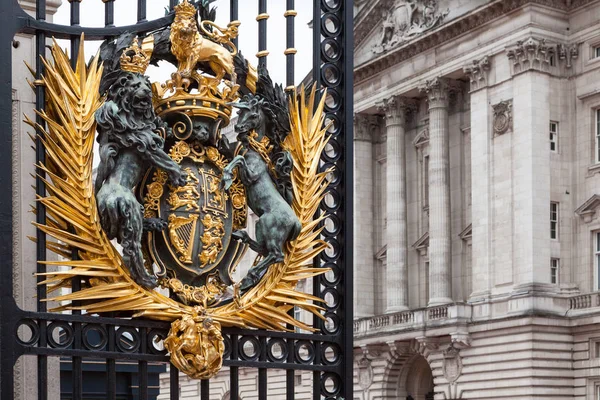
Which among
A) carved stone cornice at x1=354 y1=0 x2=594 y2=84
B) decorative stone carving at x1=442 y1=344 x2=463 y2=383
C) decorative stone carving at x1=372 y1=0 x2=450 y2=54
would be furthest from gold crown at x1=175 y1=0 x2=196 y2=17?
decorative stone carving at x1=372 y1=0 x2=450 y2=54

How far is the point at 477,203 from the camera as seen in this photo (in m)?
51.4

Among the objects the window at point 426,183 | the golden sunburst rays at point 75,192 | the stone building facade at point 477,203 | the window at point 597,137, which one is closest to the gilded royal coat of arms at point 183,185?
the golden sunburst rays at point 75,192

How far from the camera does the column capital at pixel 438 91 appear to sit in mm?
54625

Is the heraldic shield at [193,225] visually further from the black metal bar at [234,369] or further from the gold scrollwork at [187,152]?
the black metal bar at [234,369]

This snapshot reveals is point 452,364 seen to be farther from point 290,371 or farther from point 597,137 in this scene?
point 290,371

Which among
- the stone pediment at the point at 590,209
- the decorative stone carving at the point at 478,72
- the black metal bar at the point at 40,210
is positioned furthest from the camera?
the decorative stone carving at the point at 478,72

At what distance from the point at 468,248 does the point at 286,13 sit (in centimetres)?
4024

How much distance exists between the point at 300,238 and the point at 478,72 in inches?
1570

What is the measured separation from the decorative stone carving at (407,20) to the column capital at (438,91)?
221cm

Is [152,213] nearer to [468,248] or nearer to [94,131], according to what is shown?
[94,131]

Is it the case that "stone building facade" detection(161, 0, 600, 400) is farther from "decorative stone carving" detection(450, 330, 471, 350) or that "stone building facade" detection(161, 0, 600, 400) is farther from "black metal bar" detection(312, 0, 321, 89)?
"black metal bar" detection(312, 0, 321, 89)

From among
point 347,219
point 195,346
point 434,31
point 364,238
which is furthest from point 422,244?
point 195,346

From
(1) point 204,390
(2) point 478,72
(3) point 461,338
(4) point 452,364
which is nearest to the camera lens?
(1) point 204,390

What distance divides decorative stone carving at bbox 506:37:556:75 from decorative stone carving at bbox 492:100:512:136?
53.1 inches
